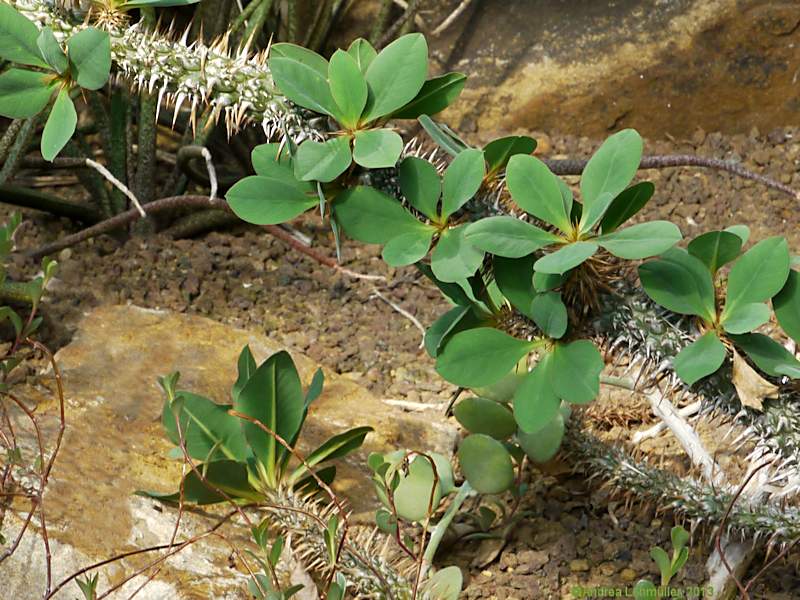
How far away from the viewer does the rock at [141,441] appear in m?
1.07

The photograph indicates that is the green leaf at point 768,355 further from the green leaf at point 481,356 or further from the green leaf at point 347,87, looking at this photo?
the green leaf at point 347,87

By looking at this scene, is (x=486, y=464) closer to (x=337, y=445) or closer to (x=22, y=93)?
(x=337, y=445)

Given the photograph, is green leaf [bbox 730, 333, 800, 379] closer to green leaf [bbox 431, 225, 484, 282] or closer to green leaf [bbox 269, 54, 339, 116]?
green leaf [bbox 431, 225, 484, 282]

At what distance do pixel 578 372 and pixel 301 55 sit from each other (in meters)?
0.35

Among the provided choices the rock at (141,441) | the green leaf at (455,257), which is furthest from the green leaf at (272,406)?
the green leaf at (455,257)

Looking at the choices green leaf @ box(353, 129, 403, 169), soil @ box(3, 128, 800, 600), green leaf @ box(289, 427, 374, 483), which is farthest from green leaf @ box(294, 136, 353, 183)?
soil @ box(3, 128, 800, 600)

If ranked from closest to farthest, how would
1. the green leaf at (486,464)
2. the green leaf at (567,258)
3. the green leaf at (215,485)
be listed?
the green leaf at (567,258) < the green leaf at (215,485) < the green leaf at (486,464)

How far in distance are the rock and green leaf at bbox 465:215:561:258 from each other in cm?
58

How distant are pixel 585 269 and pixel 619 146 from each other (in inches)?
3.8

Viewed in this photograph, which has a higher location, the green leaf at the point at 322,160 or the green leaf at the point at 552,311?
the green leaf at the point at 322,160

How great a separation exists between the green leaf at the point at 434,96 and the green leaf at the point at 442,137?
12 mm

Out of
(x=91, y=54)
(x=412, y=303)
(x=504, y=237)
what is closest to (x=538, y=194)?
(x=504, y=237)

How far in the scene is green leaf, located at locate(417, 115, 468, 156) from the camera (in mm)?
781

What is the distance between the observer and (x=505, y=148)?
83 centimetres
